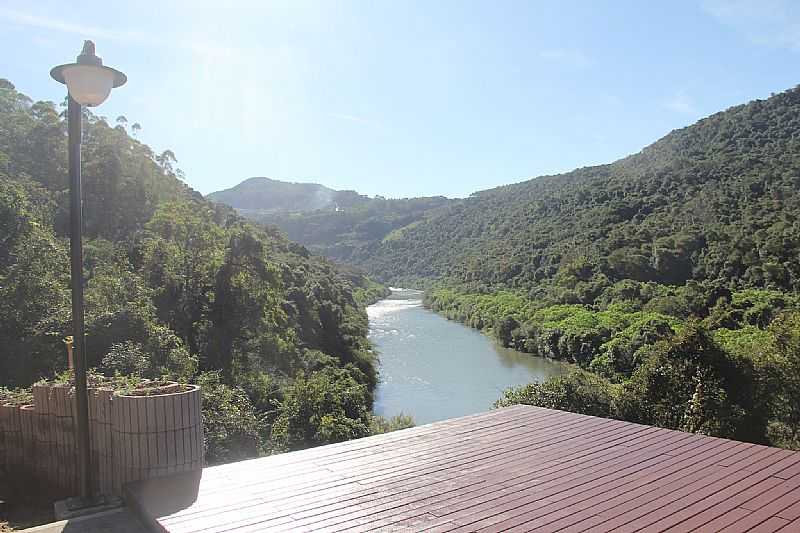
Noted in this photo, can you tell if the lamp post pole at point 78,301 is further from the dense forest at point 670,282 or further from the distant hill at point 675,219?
the distant hill at point 675,219

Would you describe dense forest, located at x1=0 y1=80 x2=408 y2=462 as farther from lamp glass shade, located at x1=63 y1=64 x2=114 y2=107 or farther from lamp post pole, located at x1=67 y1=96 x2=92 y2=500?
lamp glass shade, located at x1=63 y1=64 x2=114 y2=107

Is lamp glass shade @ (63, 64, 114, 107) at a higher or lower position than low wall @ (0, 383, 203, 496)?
higher

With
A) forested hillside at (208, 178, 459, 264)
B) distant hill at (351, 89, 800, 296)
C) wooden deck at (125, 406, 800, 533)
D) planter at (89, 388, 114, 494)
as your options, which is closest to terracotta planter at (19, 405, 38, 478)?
planter at (89, 388, 114, 494)

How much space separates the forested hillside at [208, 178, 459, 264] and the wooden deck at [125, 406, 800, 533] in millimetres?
80061

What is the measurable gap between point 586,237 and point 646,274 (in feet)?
30.7

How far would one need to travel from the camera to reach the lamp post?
145 inches

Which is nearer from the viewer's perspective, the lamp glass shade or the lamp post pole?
the lamp glass shade

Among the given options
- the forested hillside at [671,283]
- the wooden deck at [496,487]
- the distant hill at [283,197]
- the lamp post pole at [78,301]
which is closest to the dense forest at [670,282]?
the forested hillside at [671,283]

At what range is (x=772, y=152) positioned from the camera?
38.2 metres

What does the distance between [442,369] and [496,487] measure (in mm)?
23060

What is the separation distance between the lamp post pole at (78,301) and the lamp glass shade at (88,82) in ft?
0.76

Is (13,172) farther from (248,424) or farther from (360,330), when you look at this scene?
(248,424)

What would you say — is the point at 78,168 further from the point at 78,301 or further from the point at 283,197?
the point at 283,197

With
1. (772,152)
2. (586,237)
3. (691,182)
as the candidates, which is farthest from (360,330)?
(772,152)
